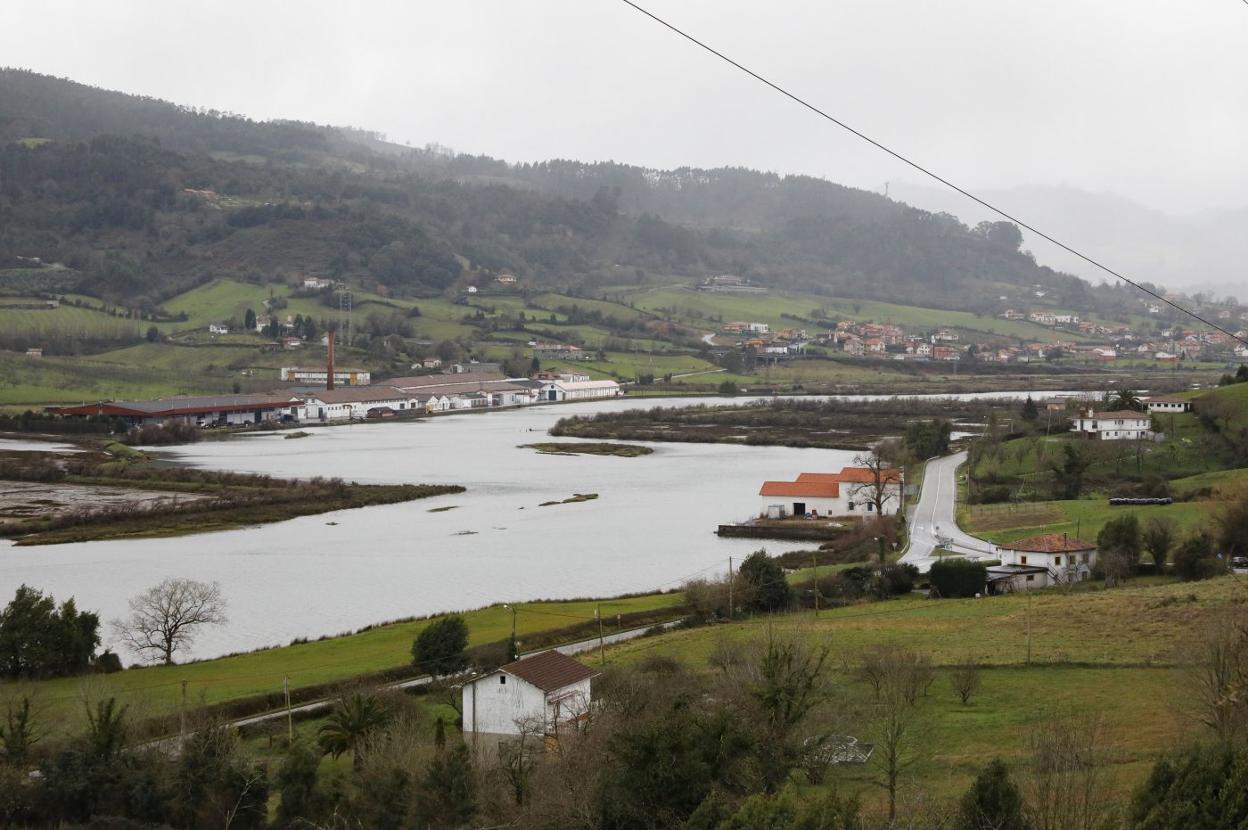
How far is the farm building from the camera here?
135ft

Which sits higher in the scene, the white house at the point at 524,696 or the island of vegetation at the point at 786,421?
the island of vegetation at the point at 786,421

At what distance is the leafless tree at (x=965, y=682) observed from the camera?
9.60m

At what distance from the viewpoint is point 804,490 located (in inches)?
922

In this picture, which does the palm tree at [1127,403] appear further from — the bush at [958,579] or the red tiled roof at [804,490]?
the bush at [958,579]

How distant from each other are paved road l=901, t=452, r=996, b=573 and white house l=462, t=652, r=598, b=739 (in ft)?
26.0

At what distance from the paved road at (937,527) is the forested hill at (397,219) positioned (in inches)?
2286

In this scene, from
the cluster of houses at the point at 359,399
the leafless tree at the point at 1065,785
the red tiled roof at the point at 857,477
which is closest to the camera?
the leafless tree at the point at 1065,785

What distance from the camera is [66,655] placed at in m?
12.3

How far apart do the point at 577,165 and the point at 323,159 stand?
41.1 m

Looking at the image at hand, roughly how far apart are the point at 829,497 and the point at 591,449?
14.2 metres

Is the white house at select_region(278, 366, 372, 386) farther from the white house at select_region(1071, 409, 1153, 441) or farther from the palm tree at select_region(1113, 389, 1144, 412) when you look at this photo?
the white house at select_region(1071, 409, 1153, 441)

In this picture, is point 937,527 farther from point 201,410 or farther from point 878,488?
point 201,410

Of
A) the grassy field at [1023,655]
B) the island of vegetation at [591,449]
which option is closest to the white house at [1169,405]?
the island of vegetation at [591,449]

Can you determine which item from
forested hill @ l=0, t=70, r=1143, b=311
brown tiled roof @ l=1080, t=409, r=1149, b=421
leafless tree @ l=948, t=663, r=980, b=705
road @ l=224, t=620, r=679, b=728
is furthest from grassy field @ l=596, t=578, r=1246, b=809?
forested hill @ l=0, t=70, r=1143, b=311
